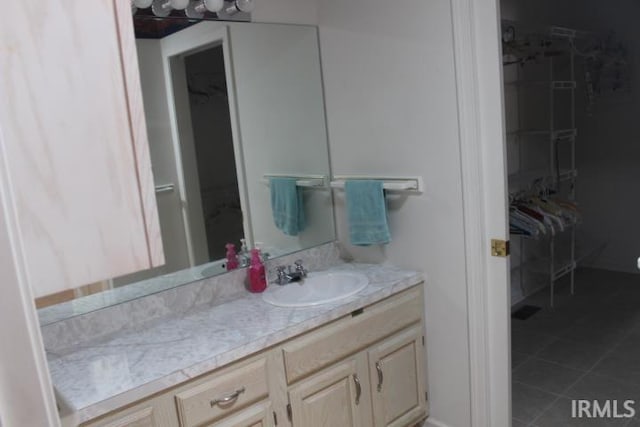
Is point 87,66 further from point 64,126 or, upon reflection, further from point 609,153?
point 609,153

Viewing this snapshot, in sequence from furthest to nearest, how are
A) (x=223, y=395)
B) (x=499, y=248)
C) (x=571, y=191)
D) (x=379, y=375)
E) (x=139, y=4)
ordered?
(x=571, y=191), (x=379, y=375), (x=499, y=248), (x=139, y=4), (x=223, y=395)

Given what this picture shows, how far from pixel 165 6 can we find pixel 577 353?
9.28ft

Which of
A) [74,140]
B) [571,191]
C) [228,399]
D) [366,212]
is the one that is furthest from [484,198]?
[571,191]

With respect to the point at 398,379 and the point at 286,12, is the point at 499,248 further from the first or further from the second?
the point at 286,12

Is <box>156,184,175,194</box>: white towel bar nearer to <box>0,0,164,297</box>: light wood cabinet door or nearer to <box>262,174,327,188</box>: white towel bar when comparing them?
<box>262,174,327,188</box>: white towel bar

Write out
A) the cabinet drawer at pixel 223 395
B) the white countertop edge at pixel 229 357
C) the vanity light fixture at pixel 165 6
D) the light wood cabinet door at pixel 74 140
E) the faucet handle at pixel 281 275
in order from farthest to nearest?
the faucet handle at pixel 281 275
the vanity light fixture at pixel 165 6
the cabinet drawer at pixel 223 395
the white countertop edge at pixel 229 357
the light wood cabinet door at pixel 74 140

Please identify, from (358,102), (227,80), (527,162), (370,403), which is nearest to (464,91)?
(358,102)

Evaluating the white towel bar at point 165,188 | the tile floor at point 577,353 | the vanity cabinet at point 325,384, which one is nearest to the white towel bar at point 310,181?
the white towel bar at point 165,188

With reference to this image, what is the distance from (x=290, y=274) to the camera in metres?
2.28

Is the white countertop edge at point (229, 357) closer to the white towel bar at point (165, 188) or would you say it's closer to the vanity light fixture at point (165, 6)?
the white towel bar at point (165, 188)

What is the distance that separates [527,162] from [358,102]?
2.09 meters

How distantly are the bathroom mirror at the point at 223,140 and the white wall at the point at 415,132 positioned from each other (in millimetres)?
182

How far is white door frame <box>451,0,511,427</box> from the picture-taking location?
6.15 ft

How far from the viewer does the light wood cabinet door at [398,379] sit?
2.08 metres
